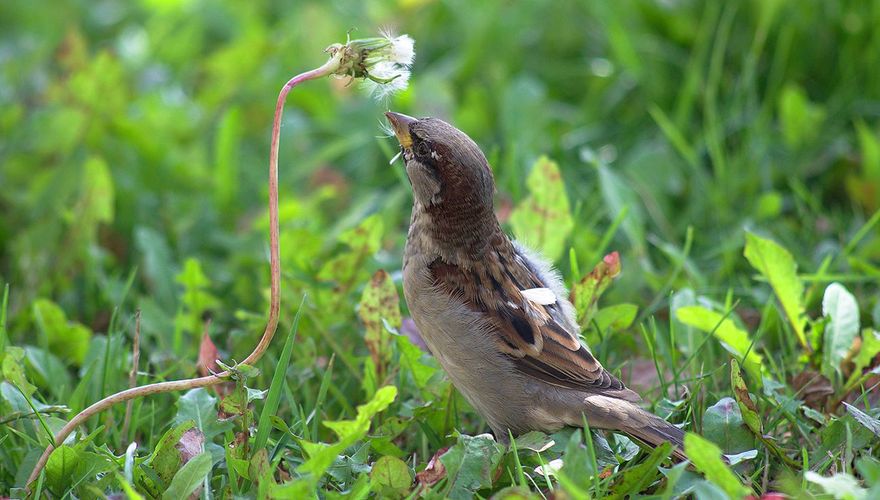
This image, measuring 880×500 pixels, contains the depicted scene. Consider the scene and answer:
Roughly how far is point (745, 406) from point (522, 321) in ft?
2.40

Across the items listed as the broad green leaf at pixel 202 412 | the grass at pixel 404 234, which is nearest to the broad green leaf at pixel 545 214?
the grass at pixel 404 234

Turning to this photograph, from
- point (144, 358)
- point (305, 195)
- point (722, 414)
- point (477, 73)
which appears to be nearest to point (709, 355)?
point (722, 414)

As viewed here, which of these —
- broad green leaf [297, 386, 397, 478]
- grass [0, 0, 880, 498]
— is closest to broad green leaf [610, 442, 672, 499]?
grass [0, 0, 880, 498]

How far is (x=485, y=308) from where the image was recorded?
11.1 ft

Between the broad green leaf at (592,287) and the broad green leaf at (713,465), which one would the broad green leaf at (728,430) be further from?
the broad green leaf at (592,287)

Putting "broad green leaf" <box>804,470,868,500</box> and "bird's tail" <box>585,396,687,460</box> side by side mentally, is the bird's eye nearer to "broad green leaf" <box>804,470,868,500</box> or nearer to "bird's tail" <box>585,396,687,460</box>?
"bird's tail" <box>585,396,687,460</box>

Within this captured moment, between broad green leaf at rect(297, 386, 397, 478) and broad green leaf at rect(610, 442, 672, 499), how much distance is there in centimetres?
66

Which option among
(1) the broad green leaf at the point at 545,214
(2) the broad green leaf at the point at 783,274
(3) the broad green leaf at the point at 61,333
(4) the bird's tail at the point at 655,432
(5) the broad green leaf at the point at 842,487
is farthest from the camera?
(1) the broad green leaf at the point at 545,214

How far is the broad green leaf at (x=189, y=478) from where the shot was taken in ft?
8.86

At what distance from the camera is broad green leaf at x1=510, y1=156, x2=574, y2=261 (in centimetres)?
400

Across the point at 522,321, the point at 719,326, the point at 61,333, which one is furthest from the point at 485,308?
the point at 61,333

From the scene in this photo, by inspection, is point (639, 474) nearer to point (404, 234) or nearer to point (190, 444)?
point (190, 444)

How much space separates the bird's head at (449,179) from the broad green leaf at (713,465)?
1.13 m

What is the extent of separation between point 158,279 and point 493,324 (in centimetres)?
171
